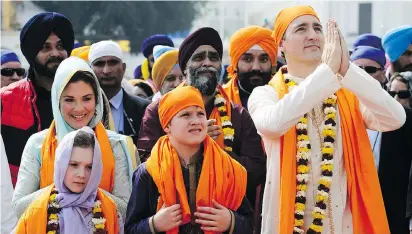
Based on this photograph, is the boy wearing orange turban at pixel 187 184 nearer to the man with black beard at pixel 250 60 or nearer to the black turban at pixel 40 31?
the man with black beard at pixel 250 60

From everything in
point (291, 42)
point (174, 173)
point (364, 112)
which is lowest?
point (174, 173)

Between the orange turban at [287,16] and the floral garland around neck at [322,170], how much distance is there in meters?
0.57

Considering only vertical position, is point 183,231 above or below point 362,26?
below

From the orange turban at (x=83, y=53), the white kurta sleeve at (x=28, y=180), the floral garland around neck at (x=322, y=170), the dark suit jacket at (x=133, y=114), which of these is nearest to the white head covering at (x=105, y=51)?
the orange turban at (x=83, y=53)

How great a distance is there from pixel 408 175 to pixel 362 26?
59.0 ft

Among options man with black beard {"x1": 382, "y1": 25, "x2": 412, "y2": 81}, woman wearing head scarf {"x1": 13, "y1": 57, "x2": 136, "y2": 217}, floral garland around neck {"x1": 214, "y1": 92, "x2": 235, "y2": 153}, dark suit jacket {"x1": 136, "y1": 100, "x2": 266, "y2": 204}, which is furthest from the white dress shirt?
man with black beard {"x1": 382, "y1": 25, "x2": 412, "y2": 81}

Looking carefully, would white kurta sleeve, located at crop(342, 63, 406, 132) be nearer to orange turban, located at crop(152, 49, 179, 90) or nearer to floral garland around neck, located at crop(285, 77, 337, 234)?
floral garland around neck, located at crop(285, 77, 337, 234)

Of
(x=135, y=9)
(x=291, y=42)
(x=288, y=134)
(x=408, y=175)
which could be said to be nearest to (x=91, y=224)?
(x=288, y=134)

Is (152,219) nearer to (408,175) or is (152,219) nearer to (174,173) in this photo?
(174,173)

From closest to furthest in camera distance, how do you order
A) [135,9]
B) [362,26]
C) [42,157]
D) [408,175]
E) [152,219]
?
[152,219], [42,157], [408,175], [362,26], [135,9]

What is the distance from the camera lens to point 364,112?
5.17 meters

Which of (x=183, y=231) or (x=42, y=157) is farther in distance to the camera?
(x=42, y=157)

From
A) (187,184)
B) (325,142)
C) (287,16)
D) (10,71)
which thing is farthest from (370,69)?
(10,71)

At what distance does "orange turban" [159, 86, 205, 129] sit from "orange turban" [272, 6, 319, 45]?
2.05 feet
